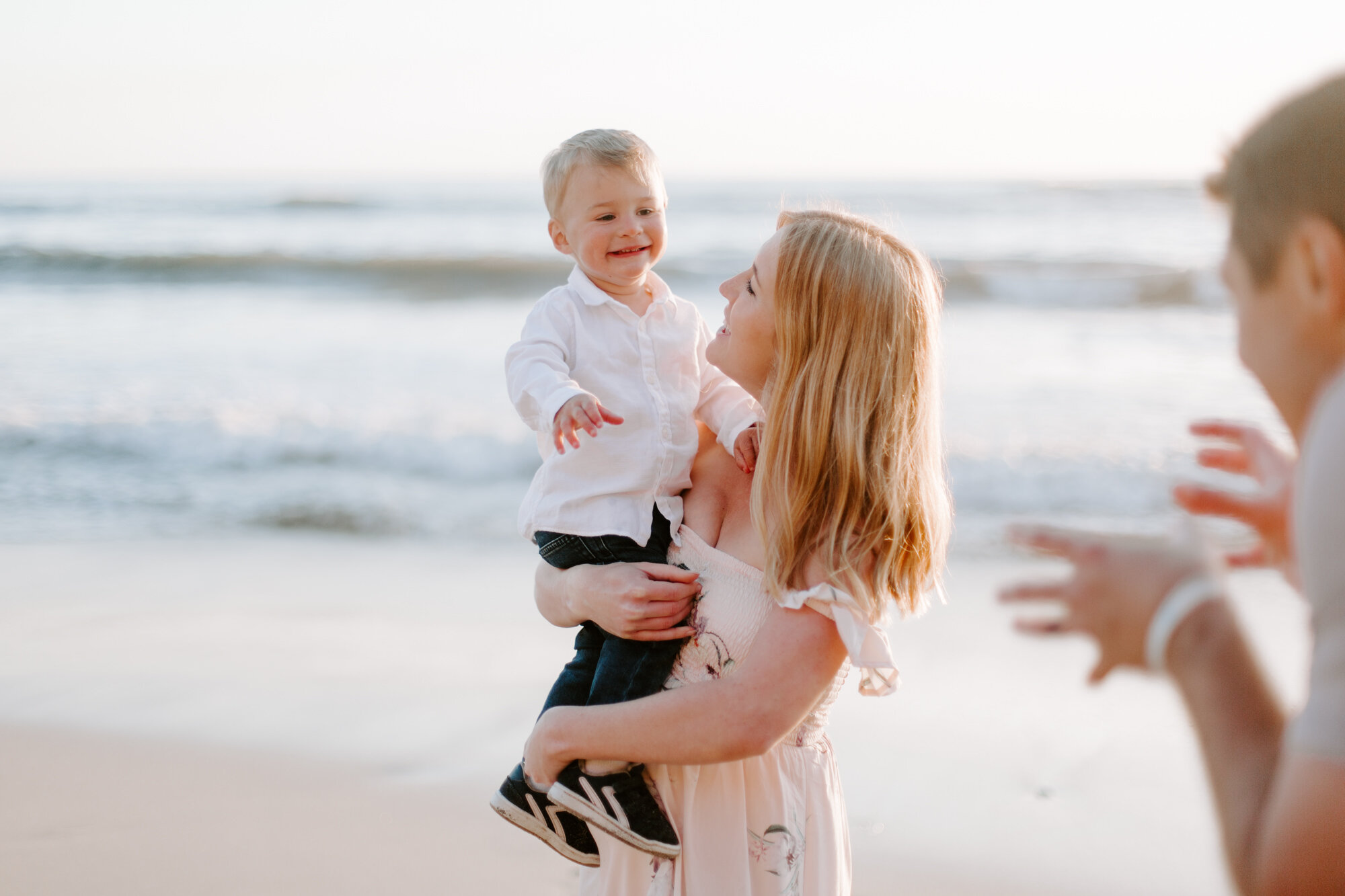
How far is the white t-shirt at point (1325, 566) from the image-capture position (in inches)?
31.6

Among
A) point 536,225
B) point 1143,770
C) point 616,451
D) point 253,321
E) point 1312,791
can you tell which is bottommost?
point 1143,770

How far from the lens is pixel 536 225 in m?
17.8

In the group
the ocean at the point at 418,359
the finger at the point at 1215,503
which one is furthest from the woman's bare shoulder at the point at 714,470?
→ the finger at the point at 1215,503

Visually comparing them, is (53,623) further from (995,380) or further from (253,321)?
(253,321)

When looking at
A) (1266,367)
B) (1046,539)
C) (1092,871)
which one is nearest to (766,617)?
(1046,539)

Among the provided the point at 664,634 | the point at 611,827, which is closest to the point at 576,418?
the point at 664,634

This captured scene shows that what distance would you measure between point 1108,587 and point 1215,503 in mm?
232

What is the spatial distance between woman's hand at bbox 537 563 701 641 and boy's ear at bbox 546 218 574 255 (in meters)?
0.74

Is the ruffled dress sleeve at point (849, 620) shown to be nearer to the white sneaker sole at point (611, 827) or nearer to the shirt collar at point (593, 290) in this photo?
the white sneaker sole at point (611, 827)

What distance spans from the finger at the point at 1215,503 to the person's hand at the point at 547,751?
1.10 metres

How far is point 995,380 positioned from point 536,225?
11.0m

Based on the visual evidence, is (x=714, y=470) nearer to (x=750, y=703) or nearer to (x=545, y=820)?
(x=750, y=703)

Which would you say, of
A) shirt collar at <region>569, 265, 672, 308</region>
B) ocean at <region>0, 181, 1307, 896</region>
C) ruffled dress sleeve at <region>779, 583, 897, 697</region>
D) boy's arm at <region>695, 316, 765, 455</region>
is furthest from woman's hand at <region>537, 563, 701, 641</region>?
ocean at <region>0, 181, 1307, 896</region>

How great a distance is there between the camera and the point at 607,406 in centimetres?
214
